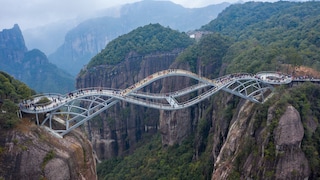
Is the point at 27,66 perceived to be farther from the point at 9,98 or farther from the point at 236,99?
the point at 236,99

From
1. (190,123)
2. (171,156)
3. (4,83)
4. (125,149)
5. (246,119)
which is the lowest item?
(125,149)

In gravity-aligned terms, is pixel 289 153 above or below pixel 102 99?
below

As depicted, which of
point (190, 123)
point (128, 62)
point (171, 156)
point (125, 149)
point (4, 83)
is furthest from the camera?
point (128, 62)

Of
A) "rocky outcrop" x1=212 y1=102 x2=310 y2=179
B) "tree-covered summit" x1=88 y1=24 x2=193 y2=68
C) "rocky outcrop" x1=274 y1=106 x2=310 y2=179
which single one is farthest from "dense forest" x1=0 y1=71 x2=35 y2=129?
"tree-covered summit" x1=88 y1=24 x2=193 y2=68

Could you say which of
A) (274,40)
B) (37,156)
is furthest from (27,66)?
(37,156)

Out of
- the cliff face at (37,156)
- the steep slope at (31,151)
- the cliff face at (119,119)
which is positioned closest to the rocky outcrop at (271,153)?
the steep slope at (31,151)

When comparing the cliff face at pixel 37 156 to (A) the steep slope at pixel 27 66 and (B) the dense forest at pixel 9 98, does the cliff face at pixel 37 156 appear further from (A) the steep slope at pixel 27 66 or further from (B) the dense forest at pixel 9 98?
(A) the steep slope at pixel 27 66

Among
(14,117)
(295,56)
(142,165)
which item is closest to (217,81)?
(295,56)

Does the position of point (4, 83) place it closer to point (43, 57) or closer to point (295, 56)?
point (295, 56)
